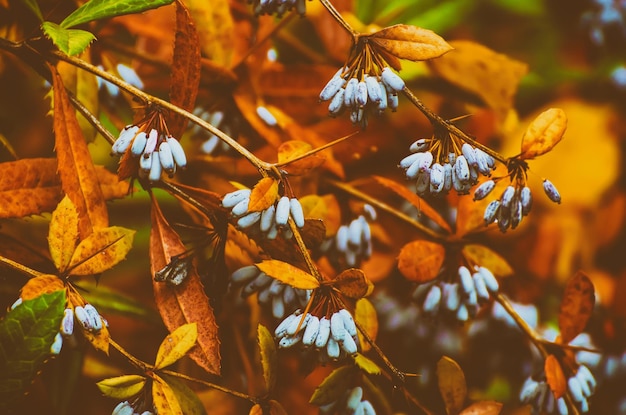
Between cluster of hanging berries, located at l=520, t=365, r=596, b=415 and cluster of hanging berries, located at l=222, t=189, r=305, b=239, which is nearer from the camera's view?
cluster of hanging berries, located at l=222, t=189, r=305, b=239

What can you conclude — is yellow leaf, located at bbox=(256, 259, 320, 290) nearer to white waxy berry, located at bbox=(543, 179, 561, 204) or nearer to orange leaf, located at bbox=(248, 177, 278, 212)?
orange leaf, located at bbox=(248, 177, 278, 212)

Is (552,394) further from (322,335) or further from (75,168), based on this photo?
(75,168)

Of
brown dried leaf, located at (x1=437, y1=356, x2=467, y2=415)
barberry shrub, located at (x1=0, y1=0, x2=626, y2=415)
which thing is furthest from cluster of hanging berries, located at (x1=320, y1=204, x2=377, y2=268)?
brown dried leaf, located at (x1=437, y1=356, x2=467, y2=415)

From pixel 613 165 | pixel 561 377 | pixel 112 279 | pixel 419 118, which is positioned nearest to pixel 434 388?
pixel 561 377

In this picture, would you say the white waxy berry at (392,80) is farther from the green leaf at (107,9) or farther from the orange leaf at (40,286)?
the orange leaf at (40,286)

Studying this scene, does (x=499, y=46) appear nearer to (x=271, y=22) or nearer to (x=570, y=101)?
(x=570, y=101)

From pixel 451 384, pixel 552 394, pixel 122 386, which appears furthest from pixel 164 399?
pixel 552 394
